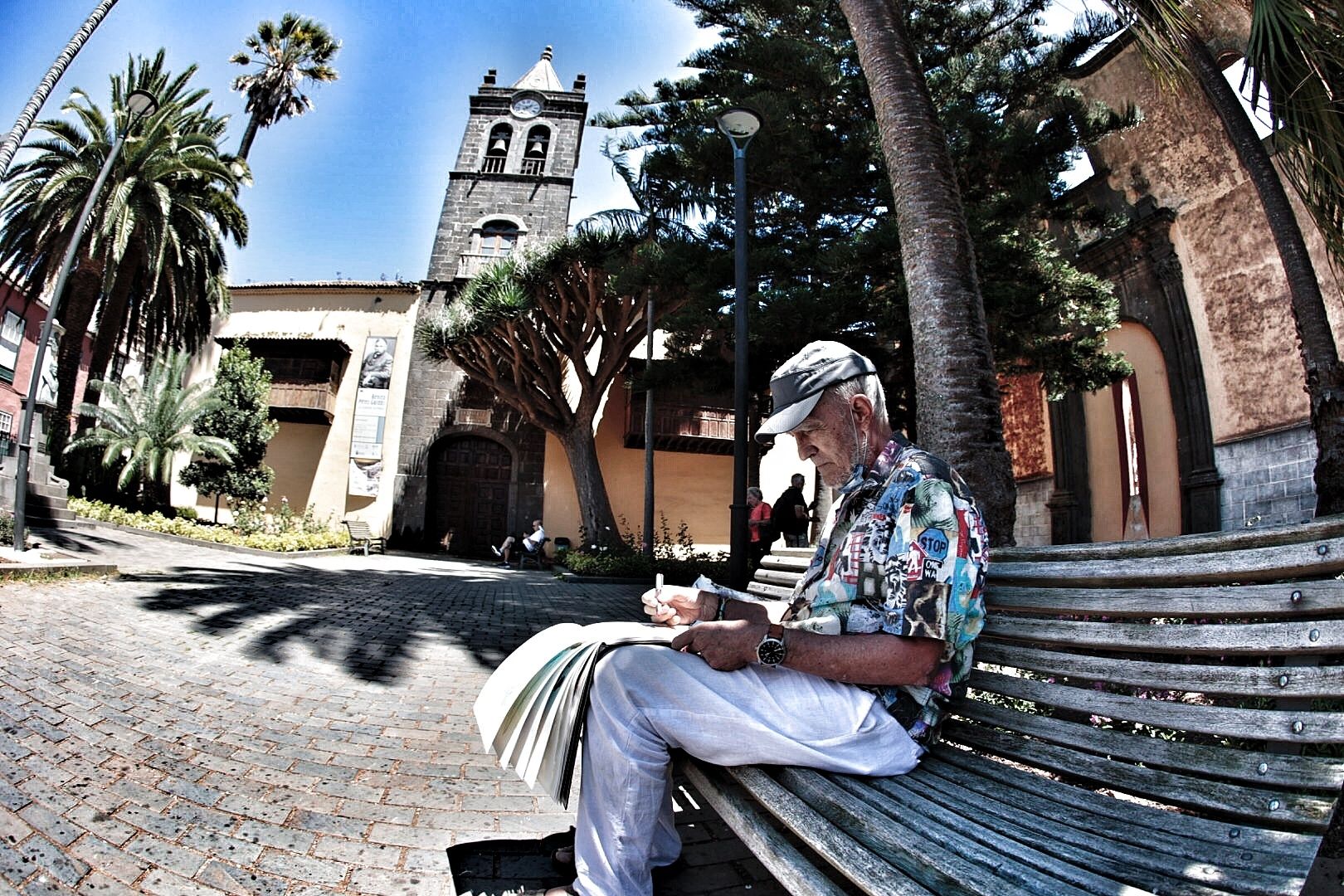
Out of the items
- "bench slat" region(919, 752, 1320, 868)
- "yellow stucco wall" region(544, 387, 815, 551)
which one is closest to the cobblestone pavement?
"bench slat" region(919, 752, 1320, 868)

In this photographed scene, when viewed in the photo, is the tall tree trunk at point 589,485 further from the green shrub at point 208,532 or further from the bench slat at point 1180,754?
the bench slat at point 1180,754

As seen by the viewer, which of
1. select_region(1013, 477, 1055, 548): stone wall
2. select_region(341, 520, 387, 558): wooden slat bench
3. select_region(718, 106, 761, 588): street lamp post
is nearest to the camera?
select_region(718, 106, 761, 588): street lamp post

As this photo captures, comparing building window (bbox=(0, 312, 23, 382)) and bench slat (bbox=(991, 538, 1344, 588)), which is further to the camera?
building window (bbox=(0, 312, 23, 382))

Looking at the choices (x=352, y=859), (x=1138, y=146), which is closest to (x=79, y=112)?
(x=352, y=859)

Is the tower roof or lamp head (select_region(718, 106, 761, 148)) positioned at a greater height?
the tower roof

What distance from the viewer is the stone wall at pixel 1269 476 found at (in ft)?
34.2

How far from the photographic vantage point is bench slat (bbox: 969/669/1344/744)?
1130mm

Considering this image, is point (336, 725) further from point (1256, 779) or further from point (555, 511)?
point (555, 511)

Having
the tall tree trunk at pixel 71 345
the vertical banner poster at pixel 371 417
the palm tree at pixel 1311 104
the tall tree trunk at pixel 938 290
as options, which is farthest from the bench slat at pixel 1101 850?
the vertical banner poster at pixel 371 417

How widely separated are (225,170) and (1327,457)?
74.0 ft

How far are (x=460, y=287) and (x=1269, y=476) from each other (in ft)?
70.2

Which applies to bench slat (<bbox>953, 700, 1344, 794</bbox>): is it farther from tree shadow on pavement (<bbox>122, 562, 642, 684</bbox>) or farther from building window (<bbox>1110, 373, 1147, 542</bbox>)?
building window (<bbox>1110, 373, 1147, 542</bbox>)

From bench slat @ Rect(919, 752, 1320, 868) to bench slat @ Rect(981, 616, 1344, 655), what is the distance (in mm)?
307

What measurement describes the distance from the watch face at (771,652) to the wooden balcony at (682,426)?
18.2m
